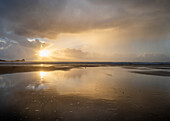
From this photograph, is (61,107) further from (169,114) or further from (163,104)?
(163,104)

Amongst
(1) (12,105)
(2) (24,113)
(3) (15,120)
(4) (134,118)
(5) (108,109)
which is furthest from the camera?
(1) (12,105)

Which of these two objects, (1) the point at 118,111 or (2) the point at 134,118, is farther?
(1) the point at 118,111

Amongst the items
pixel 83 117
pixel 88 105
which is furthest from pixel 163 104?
pixel 83 117

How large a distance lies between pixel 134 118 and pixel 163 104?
362 cm

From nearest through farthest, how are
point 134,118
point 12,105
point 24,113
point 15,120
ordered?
point 15,120 → point 134,118 → point 24,113 → point 12,105

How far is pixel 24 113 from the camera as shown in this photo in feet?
20.6

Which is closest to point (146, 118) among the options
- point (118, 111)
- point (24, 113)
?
point (118, 111)

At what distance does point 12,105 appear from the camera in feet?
24.2

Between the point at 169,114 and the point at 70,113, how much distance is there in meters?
6.11

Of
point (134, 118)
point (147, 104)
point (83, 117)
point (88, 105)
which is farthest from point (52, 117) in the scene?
point (147, 104)

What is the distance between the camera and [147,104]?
7785 millimetres

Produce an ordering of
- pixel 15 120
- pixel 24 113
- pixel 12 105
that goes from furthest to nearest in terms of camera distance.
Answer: pixel 12 105 < pixel 24 113 < pixel 15 120

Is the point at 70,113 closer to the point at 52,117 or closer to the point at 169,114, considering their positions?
the point at 52,117

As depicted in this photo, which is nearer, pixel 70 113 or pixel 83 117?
pixel 83 117
